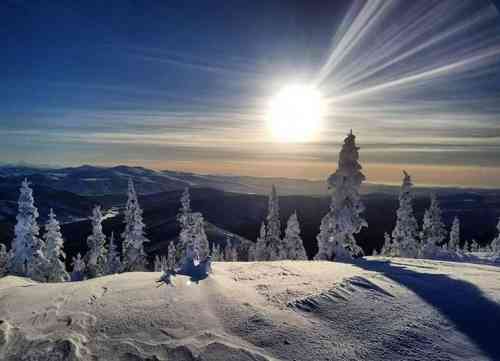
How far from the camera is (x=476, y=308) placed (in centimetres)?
964

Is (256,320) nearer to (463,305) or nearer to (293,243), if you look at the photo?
(463,305)

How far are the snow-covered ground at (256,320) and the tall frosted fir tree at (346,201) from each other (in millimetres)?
16298

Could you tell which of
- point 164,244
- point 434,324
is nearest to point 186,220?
point 434,324

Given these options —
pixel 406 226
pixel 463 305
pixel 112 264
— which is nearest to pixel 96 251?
pixel 112 264

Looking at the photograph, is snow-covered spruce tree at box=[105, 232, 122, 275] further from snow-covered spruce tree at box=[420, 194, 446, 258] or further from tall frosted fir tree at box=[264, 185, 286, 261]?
snow-covered spruce tree at box=[420, 194, 446, 258]

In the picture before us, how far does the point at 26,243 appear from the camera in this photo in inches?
1374

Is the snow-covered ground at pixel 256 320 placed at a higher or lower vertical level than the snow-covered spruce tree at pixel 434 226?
higher

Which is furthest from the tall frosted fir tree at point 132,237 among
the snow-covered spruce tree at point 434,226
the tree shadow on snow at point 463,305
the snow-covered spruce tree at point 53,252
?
the snow-covered spruce tree at point 434,226

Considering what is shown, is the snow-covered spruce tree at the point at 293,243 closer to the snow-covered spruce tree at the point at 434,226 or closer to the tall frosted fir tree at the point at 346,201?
the snow-covered spruce tree at the point at 434,226

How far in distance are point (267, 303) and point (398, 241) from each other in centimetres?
3972

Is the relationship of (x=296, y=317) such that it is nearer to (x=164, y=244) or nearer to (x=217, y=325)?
(x=217, y=325)

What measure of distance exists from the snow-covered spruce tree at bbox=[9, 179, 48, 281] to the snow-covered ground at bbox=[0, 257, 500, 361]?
1066 inches

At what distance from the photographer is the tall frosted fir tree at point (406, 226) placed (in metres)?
42.7

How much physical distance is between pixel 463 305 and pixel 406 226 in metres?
36.5
